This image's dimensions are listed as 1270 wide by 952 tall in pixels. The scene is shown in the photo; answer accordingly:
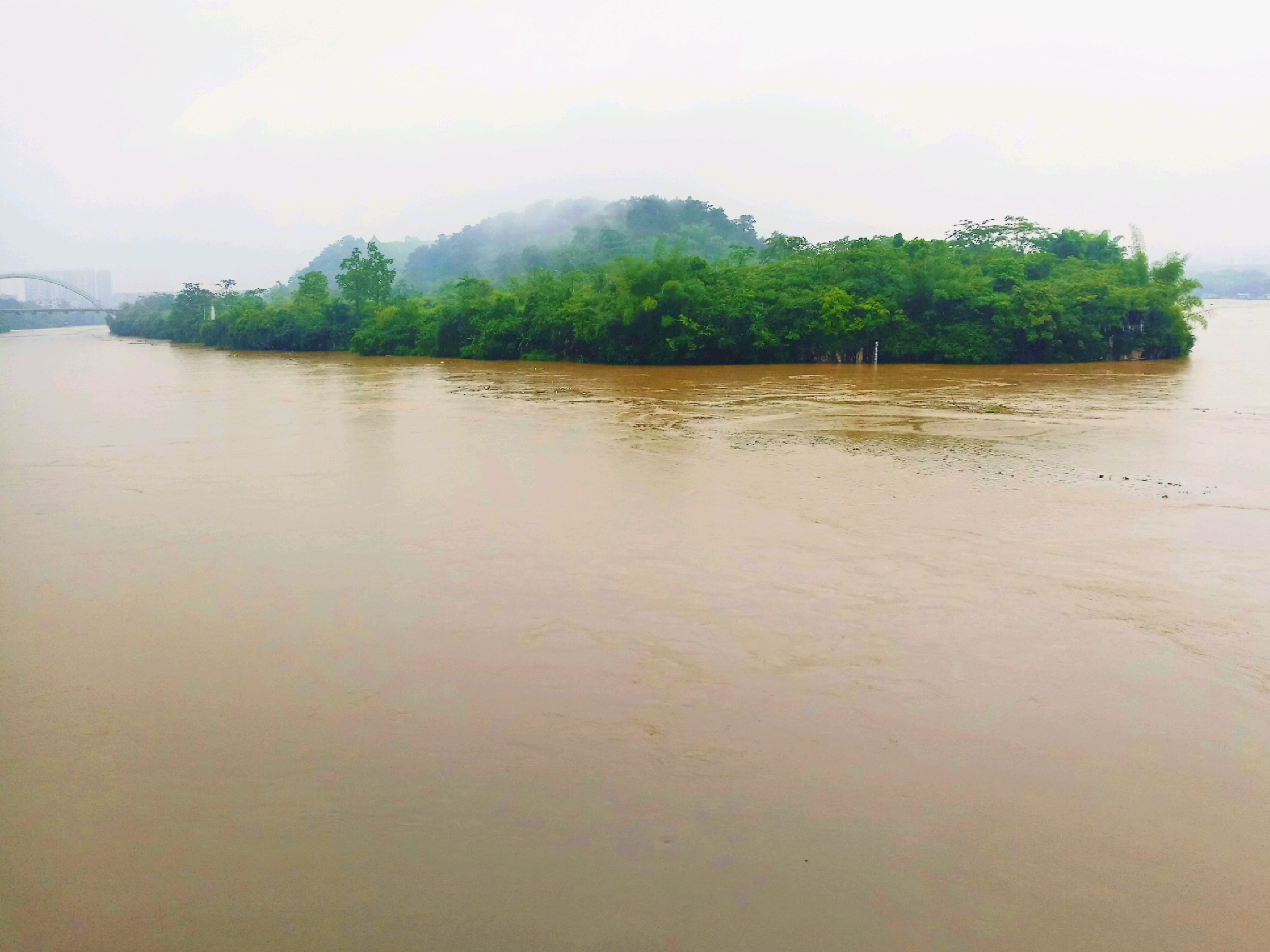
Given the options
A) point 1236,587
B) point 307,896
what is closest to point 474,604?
point 307,896

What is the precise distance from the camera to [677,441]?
1214cm

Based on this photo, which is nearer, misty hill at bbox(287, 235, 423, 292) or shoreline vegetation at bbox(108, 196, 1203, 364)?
shoreline vegetation at bbox(108, 196, 1203, 364)

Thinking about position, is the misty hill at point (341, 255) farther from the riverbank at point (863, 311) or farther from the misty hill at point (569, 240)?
the riverbank at point (863, 311)

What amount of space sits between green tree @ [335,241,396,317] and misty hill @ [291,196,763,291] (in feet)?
20.0

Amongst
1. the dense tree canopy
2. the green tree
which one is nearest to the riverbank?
the dense tree canopy

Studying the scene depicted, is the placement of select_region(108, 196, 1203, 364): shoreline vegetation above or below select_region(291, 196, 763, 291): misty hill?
below

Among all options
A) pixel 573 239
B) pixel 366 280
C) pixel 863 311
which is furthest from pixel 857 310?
pixel 573 239

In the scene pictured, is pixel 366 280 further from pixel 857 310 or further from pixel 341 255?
pixel 341 255

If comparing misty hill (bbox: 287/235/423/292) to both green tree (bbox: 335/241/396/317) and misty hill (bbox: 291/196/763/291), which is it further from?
green tree (bbox: 335/241/396/317)

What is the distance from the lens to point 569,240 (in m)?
81.0

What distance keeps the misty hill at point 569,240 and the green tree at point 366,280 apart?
6.11 meters

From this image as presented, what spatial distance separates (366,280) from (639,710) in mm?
37073

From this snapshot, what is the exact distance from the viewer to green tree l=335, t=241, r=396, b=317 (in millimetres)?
38281

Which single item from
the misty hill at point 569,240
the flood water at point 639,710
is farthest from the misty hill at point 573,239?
the flood water at point 639,710
